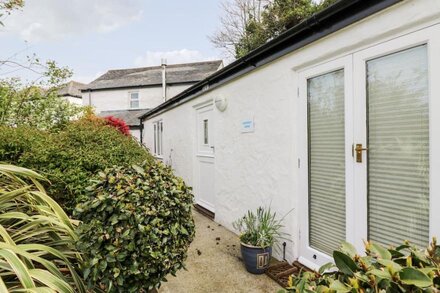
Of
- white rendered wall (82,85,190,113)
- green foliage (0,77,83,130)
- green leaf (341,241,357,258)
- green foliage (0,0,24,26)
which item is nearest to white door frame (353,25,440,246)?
green leaf (341,241,357,258)

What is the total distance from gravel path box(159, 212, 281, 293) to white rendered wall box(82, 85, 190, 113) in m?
17.5

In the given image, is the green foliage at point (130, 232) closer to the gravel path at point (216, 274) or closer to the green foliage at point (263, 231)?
the gravel path at point (216, 274)

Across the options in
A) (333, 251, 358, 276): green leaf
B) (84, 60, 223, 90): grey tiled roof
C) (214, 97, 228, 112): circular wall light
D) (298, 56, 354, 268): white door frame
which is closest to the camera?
(333, 251, 358, 276): green leaf

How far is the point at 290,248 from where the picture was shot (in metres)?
3.88

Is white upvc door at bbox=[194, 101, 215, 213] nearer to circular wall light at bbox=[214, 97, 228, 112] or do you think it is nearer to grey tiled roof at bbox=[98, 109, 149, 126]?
circular wall light at bbox=[214, 97, 228, 112]

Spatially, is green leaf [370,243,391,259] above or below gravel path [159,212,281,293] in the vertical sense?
above

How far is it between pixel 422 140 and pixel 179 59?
26.2 metres

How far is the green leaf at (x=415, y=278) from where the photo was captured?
102 cm

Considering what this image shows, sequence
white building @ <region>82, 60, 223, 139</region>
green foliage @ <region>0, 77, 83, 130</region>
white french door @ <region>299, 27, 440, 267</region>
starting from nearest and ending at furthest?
1. white french door @ <region>299, 27, 440, 267</region>
2. green foliage @ <region>0, 77, 83, 130</region>
3. white building @ <region>82, 60, 223, 139</region>

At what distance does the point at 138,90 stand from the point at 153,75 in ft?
7.10

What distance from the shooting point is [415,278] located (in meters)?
1.05

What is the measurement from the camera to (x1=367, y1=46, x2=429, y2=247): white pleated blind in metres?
2.43

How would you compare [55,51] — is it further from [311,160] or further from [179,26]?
[311,160]

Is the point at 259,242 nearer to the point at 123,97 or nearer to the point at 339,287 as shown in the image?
the point at 339,287
